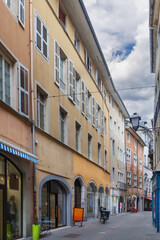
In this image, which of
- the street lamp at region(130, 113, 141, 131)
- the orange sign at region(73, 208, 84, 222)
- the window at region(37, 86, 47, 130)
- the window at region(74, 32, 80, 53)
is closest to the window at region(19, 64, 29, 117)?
the window at region(37, 86, 47, 130)

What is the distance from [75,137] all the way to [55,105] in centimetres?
517

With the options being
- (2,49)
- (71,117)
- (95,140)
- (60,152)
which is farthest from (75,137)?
(2,49)

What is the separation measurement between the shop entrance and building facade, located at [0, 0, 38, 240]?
2.17 metres

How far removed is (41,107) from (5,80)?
4208 millimetres

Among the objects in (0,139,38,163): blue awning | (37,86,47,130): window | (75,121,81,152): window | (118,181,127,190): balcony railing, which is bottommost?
(118,181,127,190): balcony railing

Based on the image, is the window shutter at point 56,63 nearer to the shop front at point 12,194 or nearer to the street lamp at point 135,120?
the street lamp at point 135,120

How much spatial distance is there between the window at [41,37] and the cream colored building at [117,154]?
951 inches

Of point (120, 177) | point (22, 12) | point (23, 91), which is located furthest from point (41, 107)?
point (120, 177)

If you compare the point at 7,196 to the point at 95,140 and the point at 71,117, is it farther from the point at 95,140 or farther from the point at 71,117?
the point at 95,140

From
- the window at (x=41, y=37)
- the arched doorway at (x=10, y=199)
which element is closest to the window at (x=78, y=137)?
the window at (x=41, y=37)

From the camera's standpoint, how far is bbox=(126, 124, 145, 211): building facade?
55.2 metres

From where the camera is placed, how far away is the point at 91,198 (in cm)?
2769

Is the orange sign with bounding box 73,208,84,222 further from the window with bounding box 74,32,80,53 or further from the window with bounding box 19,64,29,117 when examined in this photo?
the window with bounding box 74,32,80,53

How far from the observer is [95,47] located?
1085 inches
